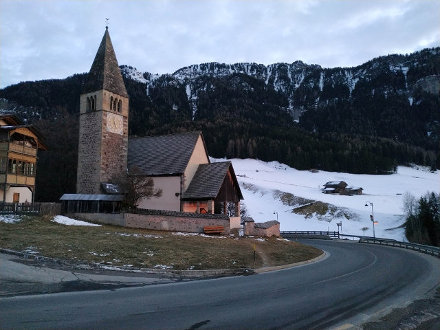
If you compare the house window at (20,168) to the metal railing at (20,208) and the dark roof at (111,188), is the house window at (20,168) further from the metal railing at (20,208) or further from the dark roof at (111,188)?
the metal railing at (20,208)

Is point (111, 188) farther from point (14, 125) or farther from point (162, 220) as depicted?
point (14, 125)

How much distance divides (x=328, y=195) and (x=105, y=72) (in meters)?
75.7

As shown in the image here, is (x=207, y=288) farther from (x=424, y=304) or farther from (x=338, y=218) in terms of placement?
(x=338, y=218)

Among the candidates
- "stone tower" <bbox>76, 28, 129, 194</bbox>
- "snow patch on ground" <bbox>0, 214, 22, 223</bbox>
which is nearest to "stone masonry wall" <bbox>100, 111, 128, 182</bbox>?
"stone tower" <bbox>76, 28, 129, 194</bbox>

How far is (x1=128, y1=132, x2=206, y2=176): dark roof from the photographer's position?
43594mm

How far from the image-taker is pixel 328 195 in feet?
338

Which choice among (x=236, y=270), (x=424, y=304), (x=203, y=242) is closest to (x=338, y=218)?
(x=203, y=242)

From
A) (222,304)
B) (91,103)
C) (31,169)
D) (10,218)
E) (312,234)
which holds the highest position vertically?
(91,103)

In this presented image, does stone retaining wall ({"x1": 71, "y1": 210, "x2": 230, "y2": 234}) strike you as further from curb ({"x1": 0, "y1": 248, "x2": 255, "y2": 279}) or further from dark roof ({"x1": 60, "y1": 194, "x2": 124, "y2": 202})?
curb ({"x1": 0, "y1": 248, "x2": 255, "y2": 279})

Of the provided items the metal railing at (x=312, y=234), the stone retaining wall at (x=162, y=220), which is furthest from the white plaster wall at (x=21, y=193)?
the metal railing at (x=312, y=234)

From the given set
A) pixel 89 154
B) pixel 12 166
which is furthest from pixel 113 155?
pixel 12 166

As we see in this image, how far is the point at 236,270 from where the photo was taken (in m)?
18.9

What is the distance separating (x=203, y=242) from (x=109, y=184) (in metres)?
18.0

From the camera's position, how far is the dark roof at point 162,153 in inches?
1716
